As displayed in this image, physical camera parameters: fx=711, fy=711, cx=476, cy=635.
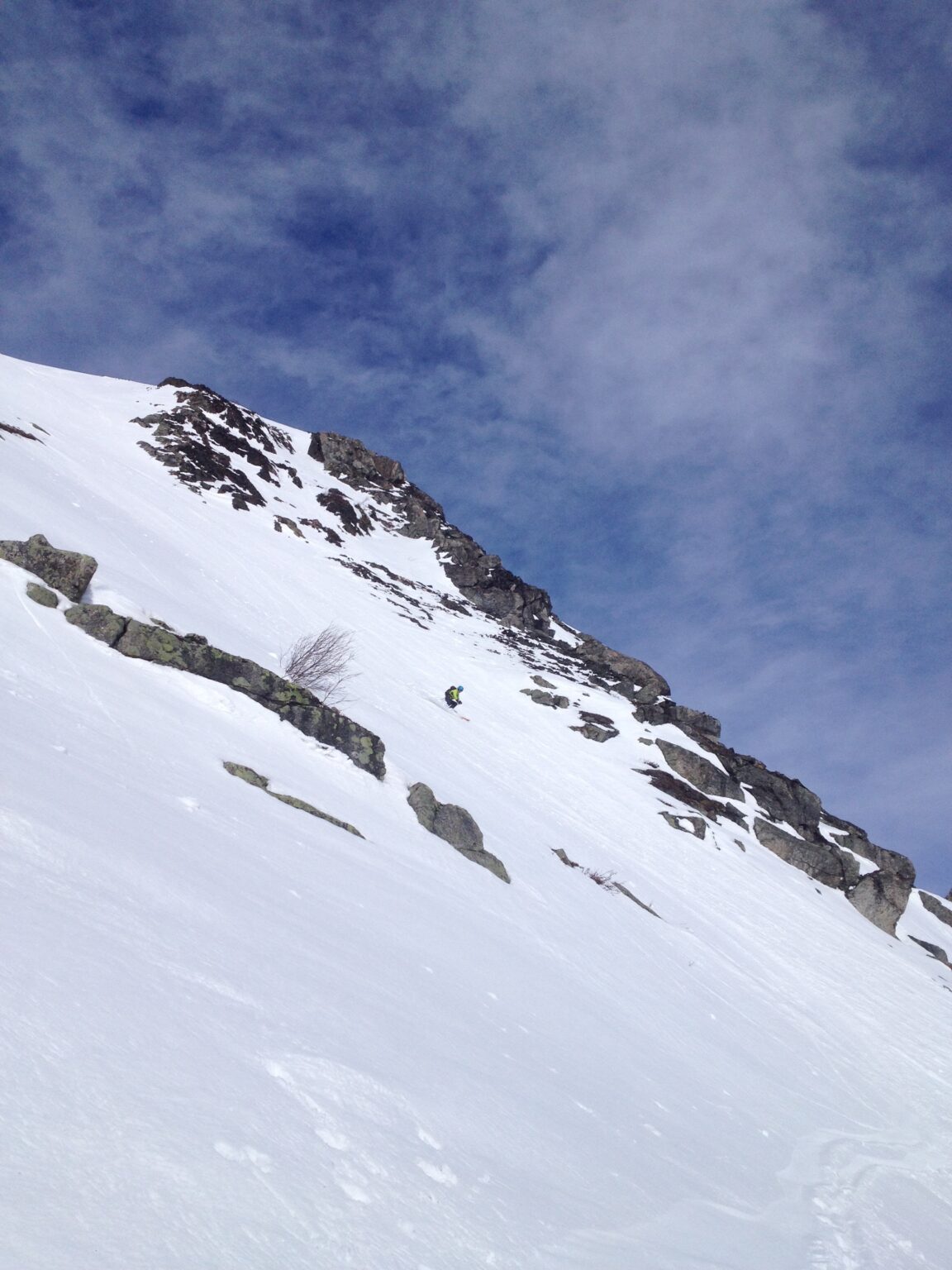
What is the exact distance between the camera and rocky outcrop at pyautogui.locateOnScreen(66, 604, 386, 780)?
453 inches

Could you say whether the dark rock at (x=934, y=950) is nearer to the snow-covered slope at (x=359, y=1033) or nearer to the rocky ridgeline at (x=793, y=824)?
the rocky ridgeline at (x=793, y=824)

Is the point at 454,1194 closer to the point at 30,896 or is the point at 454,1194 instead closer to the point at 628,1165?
the point at 628,1165

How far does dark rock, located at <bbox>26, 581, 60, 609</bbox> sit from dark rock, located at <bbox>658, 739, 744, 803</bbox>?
29569 mm

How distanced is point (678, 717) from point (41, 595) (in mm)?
38497

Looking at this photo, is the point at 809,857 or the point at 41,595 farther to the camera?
the point at 809,857

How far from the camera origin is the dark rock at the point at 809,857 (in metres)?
32.8

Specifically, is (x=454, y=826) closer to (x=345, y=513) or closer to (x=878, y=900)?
(x=878, y=900)

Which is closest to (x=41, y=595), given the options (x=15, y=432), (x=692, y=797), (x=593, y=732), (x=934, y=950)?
(x=15, y=432)

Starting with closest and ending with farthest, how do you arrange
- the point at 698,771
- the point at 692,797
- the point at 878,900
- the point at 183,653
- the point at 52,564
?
the point at 52,564, the point at 183,653, the point at 878,900, the point at 692,797, the point at 698,771

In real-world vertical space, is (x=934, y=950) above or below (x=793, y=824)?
below

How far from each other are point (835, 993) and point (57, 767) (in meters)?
19.6

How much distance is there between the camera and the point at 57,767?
6.12 metres

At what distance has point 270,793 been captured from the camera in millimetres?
9547

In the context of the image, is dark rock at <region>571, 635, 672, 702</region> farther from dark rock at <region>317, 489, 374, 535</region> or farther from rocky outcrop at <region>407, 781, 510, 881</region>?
rocky outcrop at <region>407, 781, 510, 881</region>
